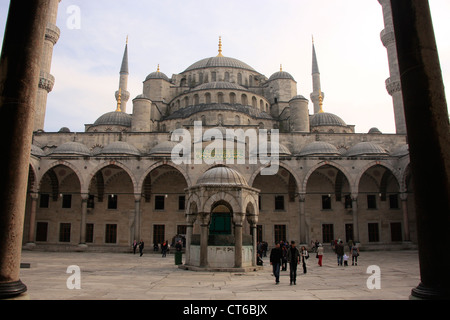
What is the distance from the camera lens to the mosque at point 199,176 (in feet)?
66.9

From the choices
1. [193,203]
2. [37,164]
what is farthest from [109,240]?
[193,203]

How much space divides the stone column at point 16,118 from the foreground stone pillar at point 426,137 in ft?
13.2

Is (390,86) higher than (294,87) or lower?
lower

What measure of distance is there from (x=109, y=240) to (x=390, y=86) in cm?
2251

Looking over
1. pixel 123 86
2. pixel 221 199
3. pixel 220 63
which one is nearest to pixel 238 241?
pixel 221 199

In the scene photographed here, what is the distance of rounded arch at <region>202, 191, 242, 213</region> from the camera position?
410 inches

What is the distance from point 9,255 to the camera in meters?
3.43

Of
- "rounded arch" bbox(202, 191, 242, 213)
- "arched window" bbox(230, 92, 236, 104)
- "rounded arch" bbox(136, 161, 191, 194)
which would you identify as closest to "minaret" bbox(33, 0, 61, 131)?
"rounded arch" bbox(136, 161, 191, 194)

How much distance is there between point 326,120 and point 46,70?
21.3 metres

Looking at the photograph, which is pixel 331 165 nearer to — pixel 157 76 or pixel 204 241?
pixel 204 241

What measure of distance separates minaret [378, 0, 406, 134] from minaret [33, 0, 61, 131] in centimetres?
2385

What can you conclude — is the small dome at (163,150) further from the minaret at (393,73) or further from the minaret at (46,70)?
the minaret at (393,73)

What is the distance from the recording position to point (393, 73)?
1008 inches
